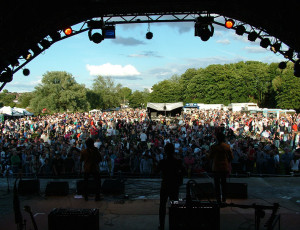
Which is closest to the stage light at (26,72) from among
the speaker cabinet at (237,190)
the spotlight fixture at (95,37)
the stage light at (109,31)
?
the spotlight fixture at (95,37)

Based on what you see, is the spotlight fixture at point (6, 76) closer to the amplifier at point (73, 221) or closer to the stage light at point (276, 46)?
the amplifier at point (73, 221)

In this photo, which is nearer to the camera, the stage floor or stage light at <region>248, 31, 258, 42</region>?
the stage floor

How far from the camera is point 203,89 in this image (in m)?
68.8

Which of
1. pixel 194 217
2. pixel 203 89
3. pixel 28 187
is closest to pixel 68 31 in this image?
pixel 28 187

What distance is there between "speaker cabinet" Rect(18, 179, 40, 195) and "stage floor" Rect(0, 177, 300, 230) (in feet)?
0.76

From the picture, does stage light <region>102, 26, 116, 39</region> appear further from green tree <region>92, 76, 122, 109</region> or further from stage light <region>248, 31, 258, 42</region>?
green tree <region>92, 76, 122, 109</region>

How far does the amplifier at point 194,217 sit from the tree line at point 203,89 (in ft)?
174

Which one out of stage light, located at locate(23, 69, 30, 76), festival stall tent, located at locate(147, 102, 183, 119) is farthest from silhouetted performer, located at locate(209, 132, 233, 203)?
festival stall tent, located at locate(147, 102, 183, 119)

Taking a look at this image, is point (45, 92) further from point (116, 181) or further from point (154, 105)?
point (116, 181)

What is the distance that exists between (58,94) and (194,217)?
5459 cm

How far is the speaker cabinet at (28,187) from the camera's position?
25.3ft

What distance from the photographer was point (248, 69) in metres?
68.4

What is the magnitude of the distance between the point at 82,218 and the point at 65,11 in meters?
5.80

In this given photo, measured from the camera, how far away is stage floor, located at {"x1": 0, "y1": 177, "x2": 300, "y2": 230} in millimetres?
5414
